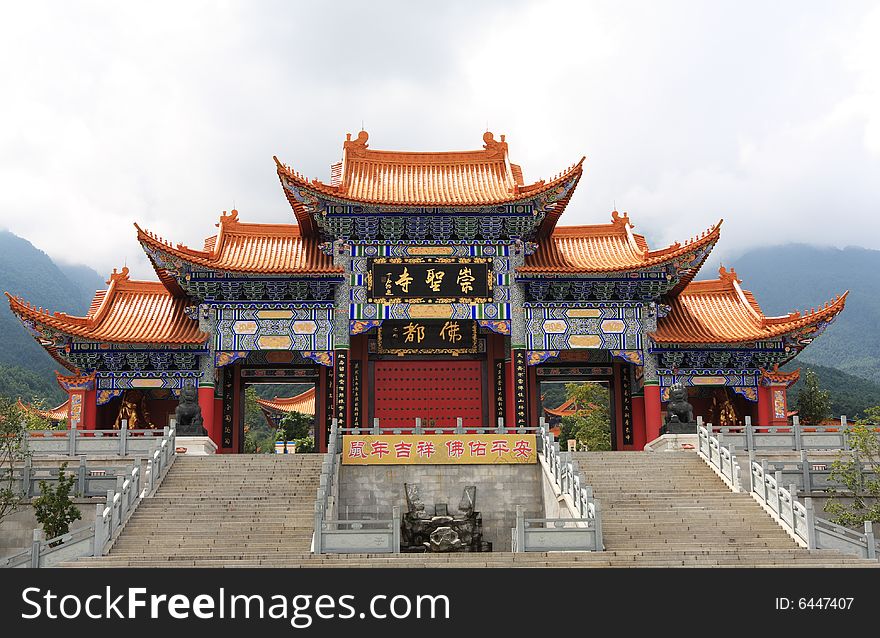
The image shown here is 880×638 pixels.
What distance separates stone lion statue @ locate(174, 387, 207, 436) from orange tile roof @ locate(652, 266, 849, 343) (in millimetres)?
11992

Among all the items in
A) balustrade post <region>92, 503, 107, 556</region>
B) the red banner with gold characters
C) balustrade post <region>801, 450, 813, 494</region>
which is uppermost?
the red banner with gold characters

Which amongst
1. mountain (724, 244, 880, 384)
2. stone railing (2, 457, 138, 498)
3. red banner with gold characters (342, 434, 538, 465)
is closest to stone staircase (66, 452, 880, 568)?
red banner with gold characters (342, 434, 538, 465)

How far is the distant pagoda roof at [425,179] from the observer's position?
25.1 m

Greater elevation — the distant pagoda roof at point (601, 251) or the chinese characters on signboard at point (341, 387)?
the distant pagoda roof at point (601, 251)

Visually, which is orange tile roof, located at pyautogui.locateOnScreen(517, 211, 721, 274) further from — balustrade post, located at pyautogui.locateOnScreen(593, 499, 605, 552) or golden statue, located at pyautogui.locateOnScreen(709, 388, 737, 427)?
balustrade post, located at pyautogui.locateOnScreen(593, 499, 605, 552)

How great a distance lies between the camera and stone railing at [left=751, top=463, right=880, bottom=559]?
14719mm

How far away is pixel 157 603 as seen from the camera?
27.9 ft

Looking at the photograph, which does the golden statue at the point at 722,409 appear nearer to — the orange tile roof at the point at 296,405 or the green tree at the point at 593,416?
the green tree at the point at 593,416

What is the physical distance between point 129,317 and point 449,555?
15590mm

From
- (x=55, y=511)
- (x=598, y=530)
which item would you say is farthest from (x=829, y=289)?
(x=55, y=511)

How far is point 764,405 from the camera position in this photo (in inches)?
1022

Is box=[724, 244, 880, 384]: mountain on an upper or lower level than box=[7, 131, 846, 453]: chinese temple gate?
upper

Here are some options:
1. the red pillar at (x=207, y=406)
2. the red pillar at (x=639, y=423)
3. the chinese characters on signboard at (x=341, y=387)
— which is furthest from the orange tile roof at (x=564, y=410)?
the red pillar at (x=207, y=406)

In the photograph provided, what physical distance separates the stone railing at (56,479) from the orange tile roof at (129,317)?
605cm
